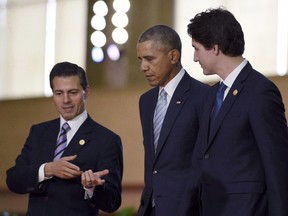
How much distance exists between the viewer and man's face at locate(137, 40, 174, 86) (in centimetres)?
400

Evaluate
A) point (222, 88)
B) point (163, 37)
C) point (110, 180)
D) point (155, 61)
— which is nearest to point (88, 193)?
point (110, 180)

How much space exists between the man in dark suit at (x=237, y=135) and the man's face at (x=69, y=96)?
2.80 feet

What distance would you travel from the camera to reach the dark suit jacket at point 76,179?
425cm

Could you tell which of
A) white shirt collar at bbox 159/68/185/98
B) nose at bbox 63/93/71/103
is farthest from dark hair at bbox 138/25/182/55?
nose at bbox 63/93/71/103

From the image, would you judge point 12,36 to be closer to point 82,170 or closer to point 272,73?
point 272,73

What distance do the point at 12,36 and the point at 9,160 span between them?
4.09ft

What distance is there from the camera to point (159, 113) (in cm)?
408

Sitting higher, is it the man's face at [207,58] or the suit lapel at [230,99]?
the man's face at [207,58]

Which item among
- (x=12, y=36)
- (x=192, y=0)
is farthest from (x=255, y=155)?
(x=12, y=36)

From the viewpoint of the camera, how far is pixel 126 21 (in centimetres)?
808

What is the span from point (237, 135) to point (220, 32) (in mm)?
412

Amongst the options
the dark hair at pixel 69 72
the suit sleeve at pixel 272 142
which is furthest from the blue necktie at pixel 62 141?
A: the suit sleeve at pixel 272 142

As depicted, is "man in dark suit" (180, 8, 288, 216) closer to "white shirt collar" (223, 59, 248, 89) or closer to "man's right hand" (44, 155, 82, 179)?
"white shirt collar" (223, 59, 248, 89)

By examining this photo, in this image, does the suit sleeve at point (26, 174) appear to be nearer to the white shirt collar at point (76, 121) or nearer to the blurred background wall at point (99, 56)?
the white shirt collar at point (76, 121)
